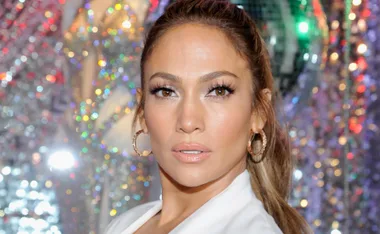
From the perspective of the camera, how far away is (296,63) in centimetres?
239

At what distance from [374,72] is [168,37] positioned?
48.7 inches

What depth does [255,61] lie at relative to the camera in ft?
4.51

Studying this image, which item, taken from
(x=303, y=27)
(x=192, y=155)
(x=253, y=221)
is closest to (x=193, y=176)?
(x=192, y=155)

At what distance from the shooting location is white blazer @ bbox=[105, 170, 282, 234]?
1197 mm

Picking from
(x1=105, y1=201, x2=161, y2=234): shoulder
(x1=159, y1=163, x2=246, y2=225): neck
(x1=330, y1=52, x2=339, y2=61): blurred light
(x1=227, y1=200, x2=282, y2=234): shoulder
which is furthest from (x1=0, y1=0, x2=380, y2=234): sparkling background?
(x1=227, y1=200, x2=282, y2=234): shoulder

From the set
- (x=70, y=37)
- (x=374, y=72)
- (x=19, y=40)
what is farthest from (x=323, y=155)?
(x=19, y=40)

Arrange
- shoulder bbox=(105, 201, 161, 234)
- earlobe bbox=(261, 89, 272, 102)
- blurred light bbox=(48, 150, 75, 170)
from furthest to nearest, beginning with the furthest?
1. blurred light bbox=(48, 150, 75, 170)
2. shoulder bbox=(105, 201, 161, 234)
3. earlobe bbox=(261, 89, 272, 102)

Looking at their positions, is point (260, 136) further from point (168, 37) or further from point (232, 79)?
point (168, 37)

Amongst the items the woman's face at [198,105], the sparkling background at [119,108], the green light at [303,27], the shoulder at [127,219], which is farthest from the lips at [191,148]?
the green light at [303,27]

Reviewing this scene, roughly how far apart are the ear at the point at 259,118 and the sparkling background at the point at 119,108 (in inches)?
38.8

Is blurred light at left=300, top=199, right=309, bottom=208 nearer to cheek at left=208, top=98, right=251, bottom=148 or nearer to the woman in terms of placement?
the woman

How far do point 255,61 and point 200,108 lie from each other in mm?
167

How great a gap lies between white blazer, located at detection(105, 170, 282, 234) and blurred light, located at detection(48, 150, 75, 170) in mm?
1107

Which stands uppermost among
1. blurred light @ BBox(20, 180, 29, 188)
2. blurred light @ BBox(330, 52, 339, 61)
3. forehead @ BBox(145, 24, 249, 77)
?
forehead @ BBox(145, 24, 249, 77)
